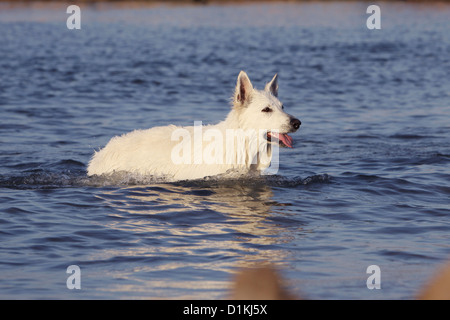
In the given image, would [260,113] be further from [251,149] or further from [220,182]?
[220,182]

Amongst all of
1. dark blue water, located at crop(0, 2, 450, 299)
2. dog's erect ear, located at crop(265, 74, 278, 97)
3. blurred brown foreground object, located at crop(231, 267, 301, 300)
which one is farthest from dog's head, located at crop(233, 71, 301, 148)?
blurred brown foreground object, located at crop(231, 267, 301, 300)

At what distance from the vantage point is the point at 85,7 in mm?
56375

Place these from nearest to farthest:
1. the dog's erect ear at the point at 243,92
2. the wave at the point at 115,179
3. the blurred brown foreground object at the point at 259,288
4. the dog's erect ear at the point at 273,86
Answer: the blurred brown foreground object at the point at 259,288 → the dog's erect ear at the point at 243,92 → the dog's erect ear at the point at 273,86 → the wave at the point at 115,179

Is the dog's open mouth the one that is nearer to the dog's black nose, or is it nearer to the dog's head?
the dog's head

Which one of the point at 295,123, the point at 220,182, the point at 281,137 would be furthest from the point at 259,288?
the point at 220,182

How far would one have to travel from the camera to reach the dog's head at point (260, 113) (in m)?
10.6

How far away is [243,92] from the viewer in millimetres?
10711

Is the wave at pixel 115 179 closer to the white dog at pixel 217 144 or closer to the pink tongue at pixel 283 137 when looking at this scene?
the white dog at pixel 217 144

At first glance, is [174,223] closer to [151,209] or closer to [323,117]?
→ [151,209]

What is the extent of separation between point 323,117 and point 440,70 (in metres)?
9.37

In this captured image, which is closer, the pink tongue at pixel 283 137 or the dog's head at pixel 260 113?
the dog's head at pixel 260 113

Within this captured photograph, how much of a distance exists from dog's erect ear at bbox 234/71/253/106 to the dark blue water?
1.43 m

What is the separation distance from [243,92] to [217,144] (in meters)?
0.91

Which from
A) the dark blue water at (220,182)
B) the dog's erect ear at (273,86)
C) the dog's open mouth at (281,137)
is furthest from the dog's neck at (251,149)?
the dog's erect ear at (273,86)
